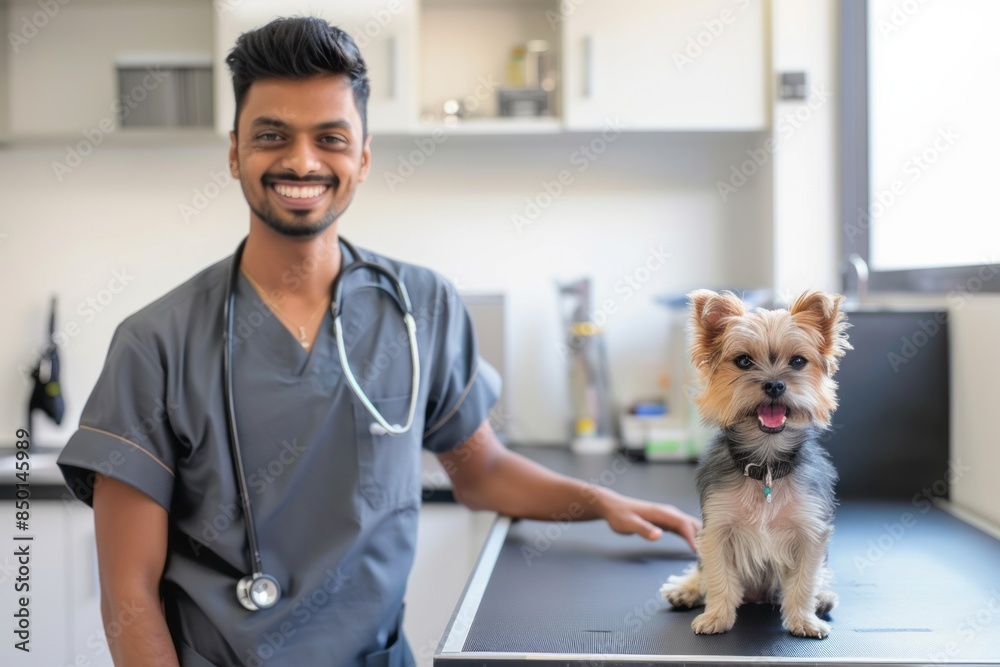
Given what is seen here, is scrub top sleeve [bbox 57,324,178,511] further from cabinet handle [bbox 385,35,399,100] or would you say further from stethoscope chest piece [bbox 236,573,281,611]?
cabinet handle [bbox 385,35,399,100]

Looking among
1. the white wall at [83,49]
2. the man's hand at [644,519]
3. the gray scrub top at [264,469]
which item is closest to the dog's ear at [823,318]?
the man's hand at [644,519]

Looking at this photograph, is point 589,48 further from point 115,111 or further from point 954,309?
point 115,111

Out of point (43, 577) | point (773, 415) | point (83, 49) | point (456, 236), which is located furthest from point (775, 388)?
point (83, 49)

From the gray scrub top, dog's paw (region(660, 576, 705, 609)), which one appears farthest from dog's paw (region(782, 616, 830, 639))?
the gray scrub top

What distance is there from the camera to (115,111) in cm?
238

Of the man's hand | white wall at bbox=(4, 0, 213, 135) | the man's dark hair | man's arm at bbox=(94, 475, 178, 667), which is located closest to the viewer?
man's arm at bbox=(94, 475, 178, 667)

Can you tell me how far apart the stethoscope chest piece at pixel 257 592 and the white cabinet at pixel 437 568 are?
0.78m

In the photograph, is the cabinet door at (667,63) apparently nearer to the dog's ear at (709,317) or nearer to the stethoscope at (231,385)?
the stethoscope at (231,385)

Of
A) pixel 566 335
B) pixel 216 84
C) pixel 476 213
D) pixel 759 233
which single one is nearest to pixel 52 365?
pixel 216 84

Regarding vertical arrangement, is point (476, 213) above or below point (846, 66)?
below

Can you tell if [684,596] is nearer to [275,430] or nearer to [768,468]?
[768,468]

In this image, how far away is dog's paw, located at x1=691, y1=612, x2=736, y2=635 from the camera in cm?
96

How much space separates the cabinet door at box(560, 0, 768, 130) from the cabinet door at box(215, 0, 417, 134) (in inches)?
14.6

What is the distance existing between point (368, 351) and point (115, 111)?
4.83 feet
